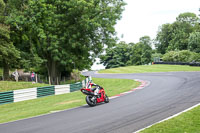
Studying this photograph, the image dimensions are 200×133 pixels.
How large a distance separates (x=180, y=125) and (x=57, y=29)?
1026 inches

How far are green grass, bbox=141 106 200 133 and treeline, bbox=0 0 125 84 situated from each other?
867 inches

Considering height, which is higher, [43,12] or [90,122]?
[43,12]

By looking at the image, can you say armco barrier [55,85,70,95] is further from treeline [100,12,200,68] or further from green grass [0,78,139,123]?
treeline [100,12,200,68]

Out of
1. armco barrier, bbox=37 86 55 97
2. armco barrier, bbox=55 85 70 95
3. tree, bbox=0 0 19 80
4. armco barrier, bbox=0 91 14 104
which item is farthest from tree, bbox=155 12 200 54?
armco barrier, bbox=0 91 14 104

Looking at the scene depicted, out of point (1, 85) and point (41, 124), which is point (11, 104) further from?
point (41, 124)

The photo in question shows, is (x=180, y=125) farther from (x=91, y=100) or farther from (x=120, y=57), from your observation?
(x=120, y=57)

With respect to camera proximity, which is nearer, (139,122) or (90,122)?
(139,122)

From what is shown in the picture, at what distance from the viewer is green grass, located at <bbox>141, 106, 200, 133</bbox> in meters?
7.26

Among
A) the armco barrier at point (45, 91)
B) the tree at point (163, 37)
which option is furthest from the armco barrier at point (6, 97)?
the tree at point (163, 37)

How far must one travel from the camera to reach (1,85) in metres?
25.7

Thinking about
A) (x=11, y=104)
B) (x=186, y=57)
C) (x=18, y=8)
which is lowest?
(x=11, y=104)

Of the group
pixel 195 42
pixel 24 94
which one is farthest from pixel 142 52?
pixel 24 94

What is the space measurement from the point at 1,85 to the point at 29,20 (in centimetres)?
910

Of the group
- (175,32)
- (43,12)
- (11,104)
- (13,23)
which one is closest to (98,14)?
(43,12)
